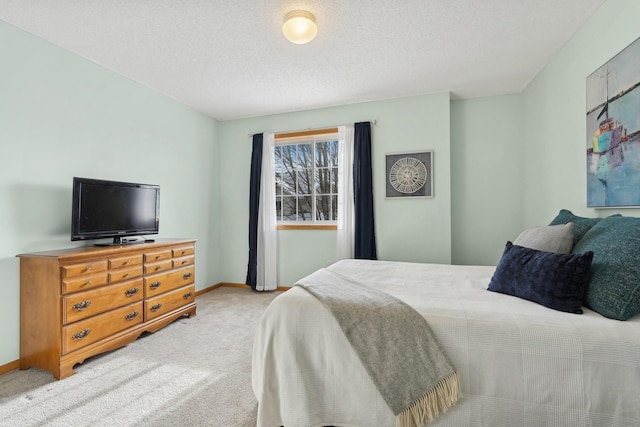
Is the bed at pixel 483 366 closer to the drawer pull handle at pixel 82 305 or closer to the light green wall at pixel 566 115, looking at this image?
the light green wall at pixel 566 115

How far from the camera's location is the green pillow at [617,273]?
124 centimetres

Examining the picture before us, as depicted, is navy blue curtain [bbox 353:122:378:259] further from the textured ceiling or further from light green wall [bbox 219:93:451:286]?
the textured ceiling

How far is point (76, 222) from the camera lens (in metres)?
2.40

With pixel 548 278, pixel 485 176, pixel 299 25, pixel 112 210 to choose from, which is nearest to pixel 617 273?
pixel 548 278

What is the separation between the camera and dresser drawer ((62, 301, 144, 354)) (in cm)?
210

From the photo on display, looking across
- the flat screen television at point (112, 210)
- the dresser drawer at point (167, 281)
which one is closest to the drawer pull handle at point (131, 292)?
the dresser drawer at point (167, 281)

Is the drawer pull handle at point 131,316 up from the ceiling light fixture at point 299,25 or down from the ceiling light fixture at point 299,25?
down

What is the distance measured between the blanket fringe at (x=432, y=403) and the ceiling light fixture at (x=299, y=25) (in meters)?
2.32

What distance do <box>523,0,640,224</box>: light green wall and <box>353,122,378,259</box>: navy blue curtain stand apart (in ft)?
6.01

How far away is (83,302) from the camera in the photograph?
2.19 metres

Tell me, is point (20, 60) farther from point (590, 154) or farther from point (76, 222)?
point (590, 154)

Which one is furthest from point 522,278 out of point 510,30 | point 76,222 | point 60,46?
point 60,46

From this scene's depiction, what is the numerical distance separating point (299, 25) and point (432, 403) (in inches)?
95.6

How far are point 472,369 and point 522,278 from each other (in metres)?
0.64
